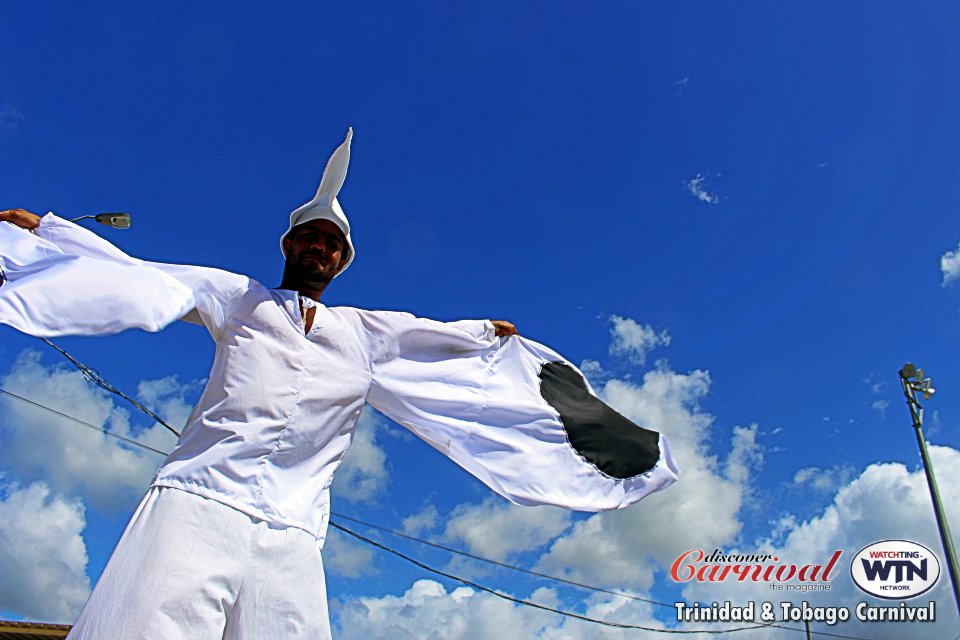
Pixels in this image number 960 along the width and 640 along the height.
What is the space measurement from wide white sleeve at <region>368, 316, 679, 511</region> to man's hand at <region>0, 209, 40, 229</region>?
1.28 metres

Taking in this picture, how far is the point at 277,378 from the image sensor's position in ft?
6.89

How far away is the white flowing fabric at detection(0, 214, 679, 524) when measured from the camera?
1.91 meters

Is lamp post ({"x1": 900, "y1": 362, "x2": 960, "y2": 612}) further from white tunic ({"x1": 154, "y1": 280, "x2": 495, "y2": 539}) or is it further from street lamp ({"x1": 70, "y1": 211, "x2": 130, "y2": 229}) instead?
street lamp ({"x1": 70, "y1": 211, "x2": 130, "y2": 229})

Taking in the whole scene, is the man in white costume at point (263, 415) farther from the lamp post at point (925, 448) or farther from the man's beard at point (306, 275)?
the lamp post at point (925, 448)

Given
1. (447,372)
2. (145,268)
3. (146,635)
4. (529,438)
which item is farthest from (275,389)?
(529,438)

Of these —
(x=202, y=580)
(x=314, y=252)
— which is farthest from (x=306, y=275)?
(x=202, y=580)

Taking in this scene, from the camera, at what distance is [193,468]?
6.15 ft

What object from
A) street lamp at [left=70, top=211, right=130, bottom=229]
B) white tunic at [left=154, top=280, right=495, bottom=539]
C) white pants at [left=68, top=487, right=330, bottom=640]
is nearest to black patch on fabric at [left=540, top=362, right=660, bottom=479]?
white tunic at [left=154, top=280, right=495, bottom=539]

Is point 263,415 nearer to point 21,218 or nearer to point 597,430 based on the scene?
point 21,218

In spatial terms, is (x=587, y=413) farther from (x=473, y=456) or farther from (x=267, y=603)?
(x=267, y=603)

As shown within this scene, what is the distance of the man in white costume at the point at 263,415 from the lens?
173cm

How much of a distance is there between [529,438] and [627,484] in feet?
1.77

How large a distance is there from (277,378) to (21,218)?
3.52ft

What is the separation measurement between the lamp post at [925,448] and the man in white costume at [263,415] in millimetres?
7536
